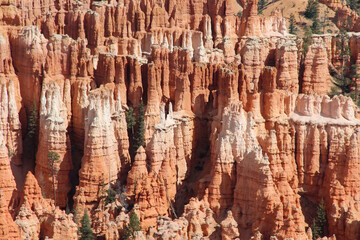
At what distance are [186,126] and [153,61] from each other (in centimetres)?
575

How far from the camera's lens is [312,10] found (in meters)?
108

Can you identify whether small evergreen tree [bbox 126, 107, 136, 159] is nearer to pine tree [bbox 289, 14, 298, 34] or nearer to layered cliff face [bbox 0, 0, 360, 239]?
layered cliff face [bbox 0, 0, 360, 239]

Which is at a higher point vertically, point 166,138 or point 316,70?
point 316,70

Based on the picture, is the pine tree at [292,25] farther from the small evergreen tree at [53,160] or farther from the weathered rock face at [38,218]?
the weathered rock face at [38,218]

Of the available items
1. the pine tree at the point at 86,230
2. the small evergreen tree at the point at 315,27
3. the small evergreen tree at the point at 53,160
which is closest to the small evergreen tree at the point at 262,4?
the small evergreen tree at the point at 315,27

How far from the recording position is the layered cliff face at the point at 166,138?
204 feet

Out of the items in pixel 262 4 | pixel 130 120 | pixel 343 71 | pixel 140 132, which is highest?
pixel 262 4

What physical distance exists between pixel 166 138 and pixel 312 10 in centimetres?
4604

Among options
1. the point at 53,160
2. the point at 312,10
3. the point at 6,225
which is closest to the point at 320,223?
the point at 53,160

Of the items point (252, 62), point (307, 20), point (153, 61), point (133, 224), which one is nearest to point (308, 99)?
point (252, 62)

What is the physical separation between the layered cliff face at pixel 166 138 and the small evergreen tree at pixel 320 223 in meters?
0.51

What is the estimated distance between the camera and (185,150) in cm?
6919

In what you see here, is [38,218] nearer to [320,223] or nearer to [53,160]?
[53,160]

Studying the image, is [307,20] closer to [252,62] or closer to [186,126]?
[252,62]
